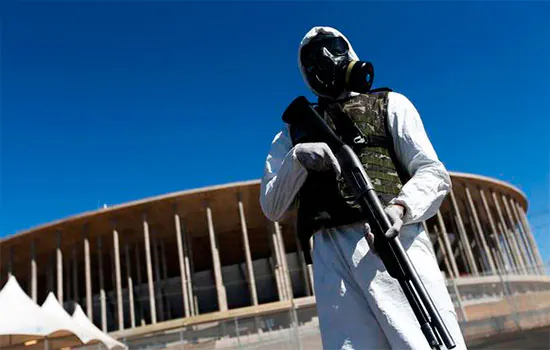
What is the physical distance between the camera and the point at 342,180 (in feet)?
6.16

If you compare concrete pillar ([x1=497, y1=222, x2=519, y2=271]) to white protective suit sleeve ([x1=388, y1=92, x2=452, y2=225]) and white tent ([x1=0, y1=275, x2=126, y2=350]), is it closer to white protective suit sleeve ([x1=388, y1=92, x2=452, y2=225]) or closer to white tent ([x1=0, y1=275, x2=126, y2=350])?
white tent ([x1=0, y1=275, x2=126, y2=350])

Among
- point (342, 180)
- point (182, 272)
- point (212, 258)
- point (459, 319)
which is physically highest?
point (212, 258)

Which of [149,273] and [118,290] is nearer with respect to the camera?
[149,273]

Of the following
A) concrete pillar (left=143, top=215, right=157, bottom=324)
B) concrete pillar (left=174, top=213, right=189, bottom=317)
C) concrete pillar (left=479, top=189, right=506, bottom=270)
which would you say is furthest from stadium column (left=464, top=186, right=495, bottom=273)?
concrete pillar (left=143, top=215, right=157, bottom=324)

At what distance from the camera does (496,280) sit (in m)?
14.0

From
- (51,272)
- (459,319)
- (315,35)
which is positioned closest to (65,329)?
(459,319)

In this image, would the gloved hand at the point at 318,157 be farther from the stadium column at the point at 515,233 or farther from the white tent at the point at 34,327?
the stadium column at the point at 515,233

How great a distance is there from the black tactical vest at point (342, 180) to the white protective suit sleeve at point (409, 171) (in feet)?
0.17

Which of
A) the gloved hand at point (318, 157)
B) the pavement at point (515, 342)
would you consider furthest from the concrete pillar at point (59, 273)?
the gloved hand at point (318, 157)

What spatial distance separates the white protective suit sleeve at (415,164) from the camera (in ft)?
5.81

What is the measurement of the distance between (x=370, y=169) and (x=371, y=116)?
0.95 ft

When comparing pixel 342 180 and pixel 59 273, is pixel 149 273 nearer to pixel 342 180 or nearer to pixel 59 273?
pixel 59 273

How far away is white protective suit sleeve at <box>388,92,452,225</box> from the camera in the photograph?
1.77m

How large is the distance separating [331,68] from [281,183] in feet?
2.10
